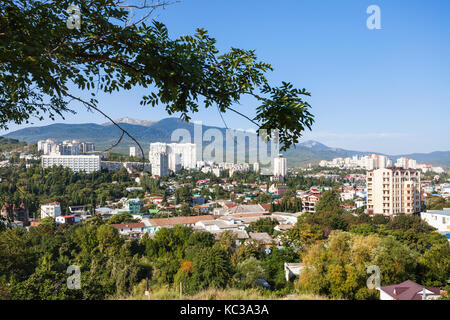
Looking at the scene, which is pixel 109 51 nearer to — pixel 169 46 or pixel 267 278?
pixel 169 46

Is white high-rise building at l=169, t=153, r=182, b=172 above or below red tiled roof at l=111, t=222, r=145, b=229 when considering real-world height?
above

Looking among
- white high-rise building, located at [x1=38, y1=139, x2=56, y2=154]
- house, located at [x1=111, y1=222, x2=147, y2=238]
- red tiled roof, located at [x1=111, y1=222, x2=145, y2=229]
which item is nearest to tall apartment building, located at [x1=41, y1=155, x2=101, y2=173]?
white high-rise building, located at [x1=38, y1=139, x2=56, y2=154]

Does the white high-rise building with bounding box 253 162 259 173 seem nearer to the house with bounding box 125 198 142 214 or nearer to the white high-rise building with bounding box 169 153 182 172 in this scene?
the white high-rise building with bounding box 169 153 182 172

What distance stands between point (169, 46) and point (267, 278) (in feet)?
25.9

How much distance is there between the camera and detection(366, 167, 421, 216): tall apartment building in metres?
18.2

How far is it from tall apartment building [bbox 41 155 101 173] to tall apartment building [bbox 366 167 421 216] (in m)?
24.5

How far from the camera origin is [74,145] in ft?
122

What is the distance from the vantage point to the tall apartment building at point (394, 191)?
1819cm

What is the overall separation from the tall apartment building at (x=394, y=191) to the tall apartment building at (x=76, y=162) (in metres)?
24.5

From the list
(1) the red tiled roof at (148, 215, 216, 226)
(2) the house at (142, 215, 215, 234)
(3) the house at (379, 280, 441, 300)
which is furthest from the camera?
(1) the red tiled roof at (148, 215, 216, 226)

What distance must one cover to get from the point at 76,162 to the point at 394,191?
2666 cm

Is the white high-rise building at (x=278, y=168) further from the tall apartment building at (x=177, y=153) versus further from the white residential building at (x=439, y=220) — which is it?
the white residential building at (x=439, y=220)

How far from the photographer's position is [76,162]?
31.5m
